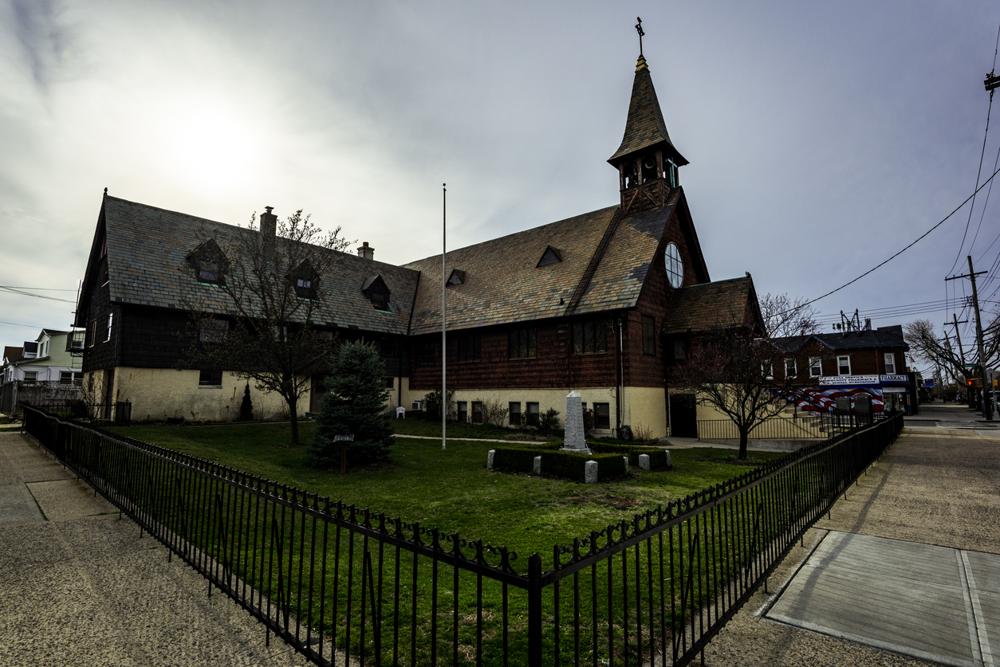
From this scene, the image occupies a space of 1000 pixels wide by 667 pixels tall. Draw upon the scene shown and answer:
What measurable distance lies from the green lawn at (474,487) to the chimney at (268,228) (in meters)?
7.45

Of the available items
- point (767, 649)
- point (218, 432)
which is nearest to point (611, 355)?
point (218, 432)

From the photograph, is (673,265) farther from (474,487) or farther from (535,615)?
(535,615)

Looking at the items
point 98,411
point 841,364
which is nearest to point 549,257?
point 98,411

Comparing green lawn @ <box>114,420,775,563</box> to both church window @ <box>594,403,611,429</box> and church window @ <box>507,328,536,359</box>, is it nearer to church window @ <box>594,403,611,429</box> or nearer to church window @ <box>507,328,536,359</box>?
church window @ <box>594,403,611,429</box>

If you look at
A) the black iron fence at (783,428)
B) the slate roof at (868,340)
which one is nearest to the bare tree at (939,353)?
the slate roof at (868,340)

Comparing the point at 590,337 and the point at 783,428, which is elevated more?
the point at 590,337

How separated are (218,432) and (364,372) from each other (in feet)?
31.9

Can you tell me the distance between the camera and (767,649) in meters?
3.94

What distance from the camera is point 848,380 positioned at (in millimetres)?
49125

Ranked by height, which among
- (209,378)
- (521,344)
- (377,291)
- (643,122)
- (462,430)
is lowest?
(462,430)

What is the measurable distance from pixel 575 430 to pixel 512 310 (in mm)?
11108

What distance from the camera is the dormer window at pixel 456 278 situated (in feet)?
98.5

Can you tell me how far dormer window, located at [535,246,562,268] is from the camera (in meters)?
25.8

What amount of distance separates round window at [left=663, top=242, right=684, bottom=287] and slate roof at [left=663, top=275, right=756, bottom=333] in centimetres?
87
